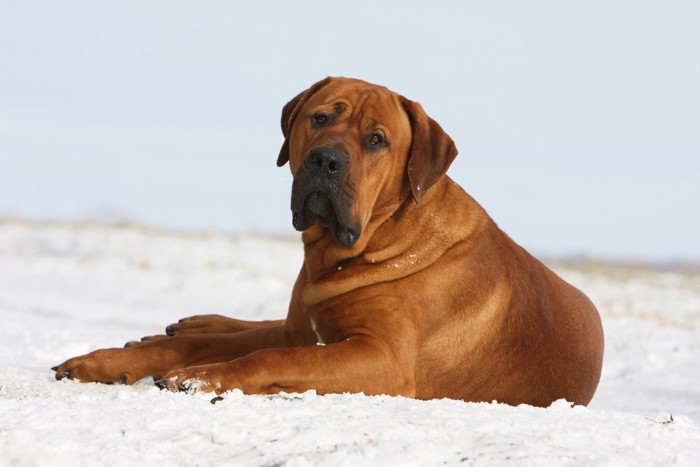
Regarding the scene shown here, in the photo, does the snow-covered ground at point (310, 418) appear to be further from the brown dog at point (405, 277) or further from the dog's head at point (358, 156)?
the dog's head at point (358, 156)

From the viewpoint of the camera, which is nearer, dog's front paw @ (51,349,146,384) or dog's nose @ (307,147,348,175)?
dog's nose @ (307,147,348,175)

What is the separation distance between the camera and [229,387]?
457 centimetres

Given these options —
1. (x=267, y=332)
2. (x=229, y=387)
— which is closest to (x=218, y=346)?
(x=267, y=332)

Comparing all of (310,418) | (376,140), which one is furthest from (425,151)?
(310,418)

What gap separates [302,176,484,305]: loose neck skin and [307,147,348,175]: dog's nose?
456 mm

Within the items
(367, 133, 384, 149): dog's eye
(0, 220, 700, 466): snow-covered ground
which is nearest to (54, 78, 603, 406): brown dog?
(367, 133, 384, 149): dog's eye

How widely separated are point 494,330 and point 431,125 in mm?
1280

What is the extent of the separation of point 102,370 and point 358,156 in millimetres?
1982

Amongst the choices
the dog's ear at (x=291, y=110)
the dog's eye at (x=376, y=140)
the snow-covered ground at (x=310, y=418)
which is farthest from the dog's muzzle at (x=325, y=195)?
the snow-covered ground at (x=310, y=418)

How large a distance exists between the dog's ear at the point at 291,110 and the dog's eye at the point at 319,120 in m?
0.28

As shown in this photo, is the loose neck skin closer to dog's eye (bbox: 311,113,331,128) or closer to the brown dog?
the brown dog

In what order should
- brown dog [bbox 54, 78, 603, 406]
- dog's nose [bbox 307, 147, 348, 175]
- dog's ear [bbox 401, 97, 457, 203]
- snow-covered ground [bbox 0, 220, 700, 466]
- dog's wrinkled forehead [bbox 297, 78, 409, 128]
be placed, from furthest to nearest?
dog's wrinkled forehead [bbox 297, 78, 409, 128], dog's ear [bbox 401, 97, 457, 203], brown dog [bbox 54, 78, 603, 406], dog's nose [bbox 307, 147, 348, 175], snow-covered ground [bbox 0, 220, 700, 466]

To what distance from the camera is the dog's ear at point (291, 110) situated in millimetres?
5777

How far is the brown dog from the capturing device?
5.14 metres
